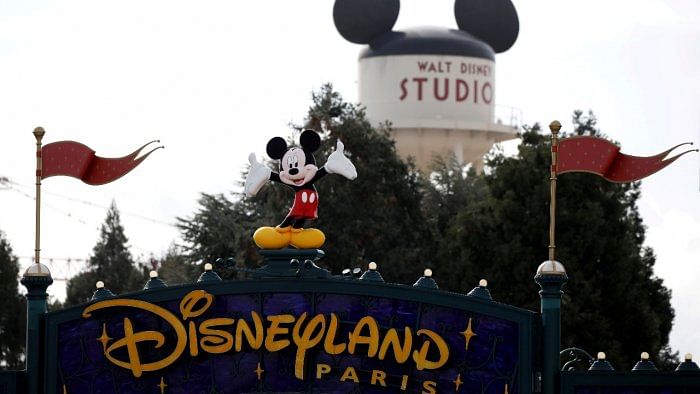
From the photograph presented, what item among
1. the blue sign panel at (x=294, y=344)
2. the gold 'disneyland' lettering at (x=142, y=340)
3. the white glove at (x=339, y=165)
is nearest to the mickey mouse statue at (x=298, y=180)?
the white glove at (x=339, y=165)

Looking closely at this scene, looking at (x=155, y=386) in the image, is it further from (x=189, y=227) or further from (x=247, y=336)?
(x=189, y=227)

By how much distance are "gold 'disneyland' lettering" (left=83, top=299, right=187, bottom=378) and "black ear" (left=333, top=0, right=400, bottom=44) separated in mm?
51661

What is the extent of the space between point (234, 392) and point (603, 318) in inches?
1233

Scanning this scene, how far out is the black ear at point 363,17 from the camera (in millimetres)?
84062

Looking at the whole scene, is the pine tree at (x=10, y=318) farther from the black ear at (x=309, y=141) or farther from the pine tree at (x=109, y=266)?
the black ear at (x=309, y=141)

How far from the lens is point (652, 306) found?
6838cm

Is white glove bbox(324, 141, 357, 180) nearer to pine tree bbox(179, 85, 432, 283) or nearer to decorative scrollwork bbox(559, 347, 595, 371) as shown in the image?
decorative scrollwork bbox(559, 347, 595, 371)

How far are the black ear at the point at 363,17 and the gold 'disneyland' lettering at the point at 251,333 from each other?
170 feet

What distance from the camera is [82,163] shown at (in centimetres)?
3494

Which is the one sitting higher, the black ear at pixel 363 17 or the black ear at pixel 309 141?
the black ear at pixel 363 17

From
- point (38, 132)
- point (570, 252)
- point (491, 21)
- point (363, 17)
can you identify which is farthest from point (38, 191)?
point (491, 21)

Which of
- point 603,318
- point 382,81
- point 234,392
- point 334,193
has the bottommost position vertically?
point 234,392

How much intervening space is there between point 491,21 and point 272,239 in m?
53.5

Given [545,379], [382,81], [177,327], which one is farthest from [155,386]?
[382,81]
